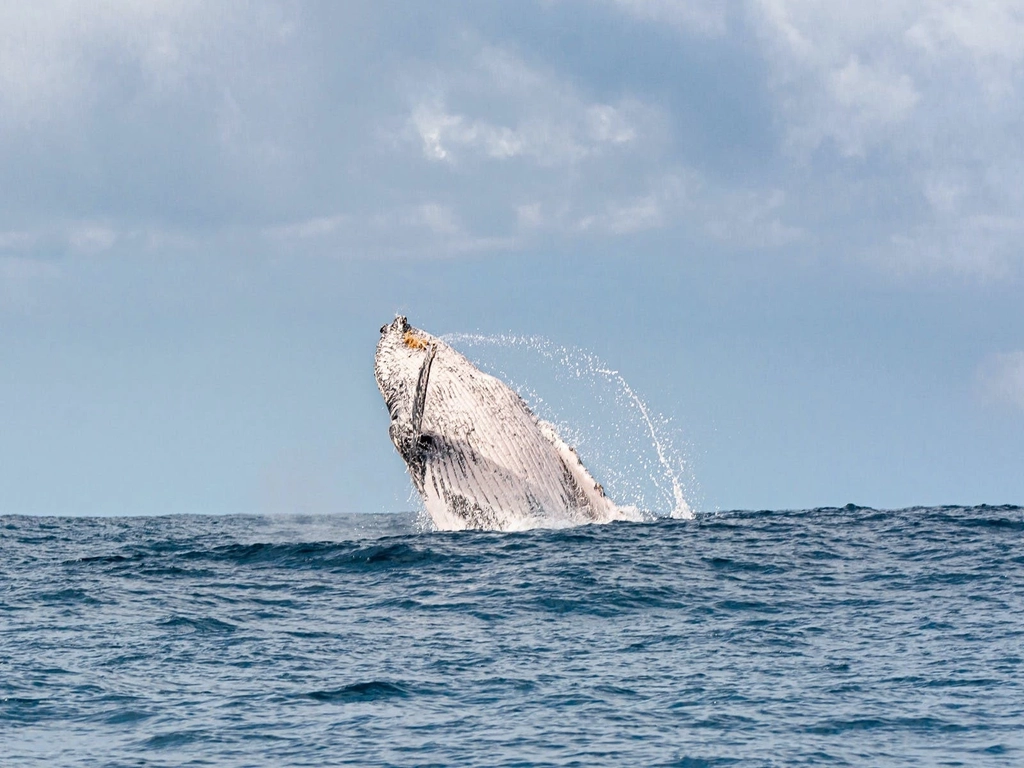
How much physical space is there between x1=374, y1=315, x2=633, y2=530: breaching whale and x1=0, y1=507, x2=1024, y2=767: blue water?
33.6 inches

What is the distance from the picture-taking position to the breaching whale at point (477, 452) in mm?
21953

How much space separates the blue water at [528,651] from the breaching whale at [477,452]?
854mm

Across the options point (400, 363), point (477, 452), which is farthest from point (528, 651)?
point (400, 363)

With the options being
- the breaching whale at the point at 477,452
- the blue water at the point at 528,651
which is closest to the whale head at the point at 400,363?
the breaching whale at the point at 477,452

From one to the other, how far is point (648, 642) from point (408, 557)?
6499 millimetres

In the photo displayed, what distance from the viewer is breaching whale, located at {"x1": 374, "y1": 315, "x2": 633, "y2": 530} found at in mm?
21953

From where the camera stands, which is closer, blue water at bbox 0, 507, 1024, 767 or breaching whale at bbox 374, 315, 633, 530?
blue water at bbox 0, 507, 1024, 767

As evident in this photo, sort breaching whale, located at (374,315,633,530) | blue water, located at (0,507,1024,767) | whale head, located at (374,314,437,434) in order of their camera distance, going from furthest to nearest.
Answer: whale head, located at (374,314,437,434) → breaching whale, located at (374,315,633,530) → blue water, located at (0,507,1024,767)

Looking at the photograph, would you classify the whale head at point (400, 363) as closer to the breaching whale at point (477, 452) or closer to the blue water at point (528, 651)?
the breaching whale at point (477, 452)

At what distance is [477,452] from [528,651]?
828cm

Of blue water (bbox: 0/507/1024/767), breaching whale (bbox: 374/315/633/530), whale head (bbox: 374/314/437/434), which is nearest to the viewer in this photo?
blue water (bbox: 0/507/1024/767)

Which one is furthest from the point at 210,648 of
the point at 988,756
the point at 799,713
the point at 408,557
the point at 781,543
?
the point at 781,543

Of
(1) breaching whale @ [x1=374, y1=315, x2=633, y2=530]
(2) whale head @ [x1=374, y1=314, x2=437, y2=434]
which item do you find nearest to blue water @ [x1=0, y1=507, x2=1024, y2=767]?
(1) breaching whale @ [x1=374, y1=315, x2=633, y2=530]

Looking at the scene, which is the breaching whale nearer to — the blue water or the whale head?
the whale head
